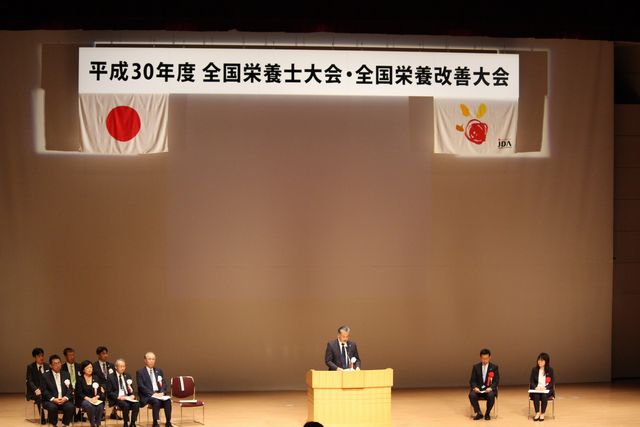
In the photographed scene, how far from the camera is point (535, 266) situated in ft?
47.0

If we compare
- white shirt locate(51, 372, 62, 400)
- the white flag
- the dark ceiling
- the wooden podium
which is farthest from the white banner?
the wooden podium

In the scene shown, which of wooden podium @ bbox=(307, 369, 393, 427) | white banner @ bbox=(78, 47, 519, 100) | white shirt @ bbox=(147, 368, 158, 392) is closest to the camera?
wooden podium @ bbox=(307, 369, 393, 427)

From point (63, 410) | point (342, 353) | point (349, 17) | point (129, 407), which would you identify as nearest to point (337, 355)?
point (342, 353)

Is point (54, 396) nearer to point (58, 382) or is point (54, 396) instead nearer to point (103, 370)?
point (58, 382)

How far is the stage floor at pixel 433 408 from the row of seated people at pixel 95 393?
457 millimetres

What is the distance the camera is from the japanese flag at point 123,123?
44.8 ft

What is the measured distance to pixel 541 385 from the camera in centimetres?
1158

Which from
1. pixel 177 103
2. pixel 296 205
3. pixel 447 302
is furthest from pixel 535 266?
pixel 177 103

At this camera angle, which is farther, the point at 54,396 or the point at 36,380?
the point at 36,380

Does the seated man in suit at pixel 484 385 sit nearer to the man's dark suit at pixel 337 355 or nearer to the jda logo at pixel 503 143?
the man's dark suit at pixel 337 355

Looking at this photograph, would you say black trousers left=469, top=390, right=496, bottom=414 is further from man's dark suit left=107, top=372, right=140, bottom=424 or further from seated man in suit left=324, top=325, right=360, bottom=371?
man's dark suit left=107, top=372, right=140, bottom=424

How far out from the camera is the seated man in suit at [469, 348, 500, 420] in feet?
38.0

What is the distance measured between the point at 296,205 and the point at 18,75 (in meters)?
4.48

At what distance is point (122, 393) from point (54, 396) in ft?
2.59
